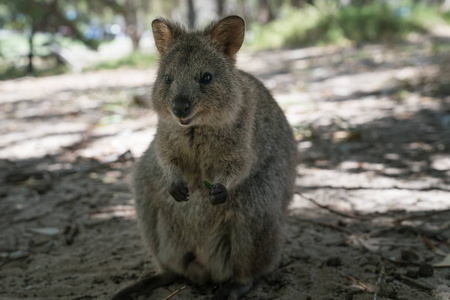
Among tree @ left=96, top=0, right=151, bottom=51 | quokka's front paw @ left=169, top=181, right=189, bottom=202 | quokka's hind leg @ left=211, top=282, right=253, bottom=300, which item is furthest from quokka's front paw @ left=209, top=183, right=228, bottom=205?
tree @ left=96, top=0, right=151, bottom=51

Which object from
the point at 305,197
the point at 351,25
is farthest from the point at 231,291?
the point at 351,25

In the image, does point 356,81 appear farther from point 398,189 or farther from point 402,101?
point 398,189

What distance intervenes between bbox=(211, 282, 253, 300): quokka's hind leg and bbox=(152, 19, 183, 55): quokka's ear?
1.56m

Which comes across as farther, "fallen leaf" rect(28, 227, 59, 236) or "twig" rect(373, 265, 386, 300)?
"fallen leaf" rect(28, 227, 59, 236)

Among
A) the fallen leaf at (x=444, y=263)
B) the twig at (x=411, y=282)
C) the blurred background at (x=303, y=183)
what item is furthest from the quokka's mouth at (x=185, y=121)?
the fallen leaf at (x=444, y=263)

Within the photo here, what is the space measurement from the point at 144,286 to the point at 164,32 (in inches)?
64.5

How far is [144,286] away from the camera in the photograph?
2.82 meters

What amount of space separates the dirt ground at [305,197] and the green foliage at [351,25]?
6409 millimetres

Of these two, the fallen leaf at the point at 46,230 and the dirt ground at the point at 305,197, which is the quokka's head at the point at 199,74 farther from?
the fallen leaf at the point at 46,230

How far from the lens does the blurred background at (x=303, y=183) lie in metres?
2.94

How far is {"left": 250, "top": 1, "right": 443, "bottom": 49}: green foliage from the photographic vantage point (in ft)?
47.9

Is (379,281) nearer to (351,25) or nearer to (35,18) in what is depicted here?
(35,18)

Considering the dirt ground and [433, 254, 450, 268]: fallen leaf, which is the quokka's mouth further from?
[433, 254, 450, 268]: fallen leaf

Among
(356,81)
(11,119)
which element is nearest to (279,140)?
(11,119)
